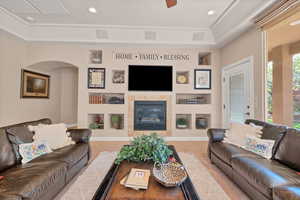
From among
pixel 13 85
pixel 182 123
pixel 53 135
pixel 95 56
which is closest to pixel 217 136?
pixel 182 123

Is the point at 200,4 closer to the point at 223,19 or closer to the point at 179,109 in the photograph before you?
the point at 223,19

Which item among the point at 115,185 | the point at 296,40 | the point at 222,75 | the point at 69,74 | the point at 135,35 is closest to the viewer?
the point at 115,185

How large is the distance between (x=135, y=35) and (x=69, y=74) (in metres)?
3.08

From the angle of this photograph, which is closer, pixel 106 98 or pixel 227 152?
pixel 227 152

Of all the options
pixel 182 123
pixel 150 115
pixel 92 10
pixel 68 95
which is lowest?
pixel 182 123

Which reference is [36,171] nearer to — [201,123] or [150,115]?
[150,115]

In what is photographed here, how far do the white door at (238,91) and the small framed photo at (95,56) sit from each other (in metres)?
3.69

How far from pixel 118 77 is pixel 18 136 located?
279 centimetres

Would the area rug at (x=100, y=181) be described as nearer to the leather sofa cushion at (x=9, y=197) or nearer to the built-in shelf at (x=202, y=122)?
the leather sofa cushion at (x=9, y=197)

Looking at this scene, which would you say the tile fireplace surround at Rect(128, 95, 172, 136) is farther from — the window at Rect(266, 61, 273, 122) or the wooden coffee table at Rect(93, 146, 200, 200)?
the wooden coffee table at Rect(93, 146, 200, 200)

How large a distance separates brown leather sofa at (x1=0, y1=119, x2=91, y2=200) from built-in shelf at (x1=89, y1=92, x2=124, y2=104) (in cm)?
193

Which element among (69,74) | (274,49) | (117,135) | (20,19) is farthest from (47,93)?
(274,49)

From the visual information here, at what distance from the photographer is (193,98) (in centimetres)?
459

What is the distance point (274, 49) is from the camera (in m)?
2.95
